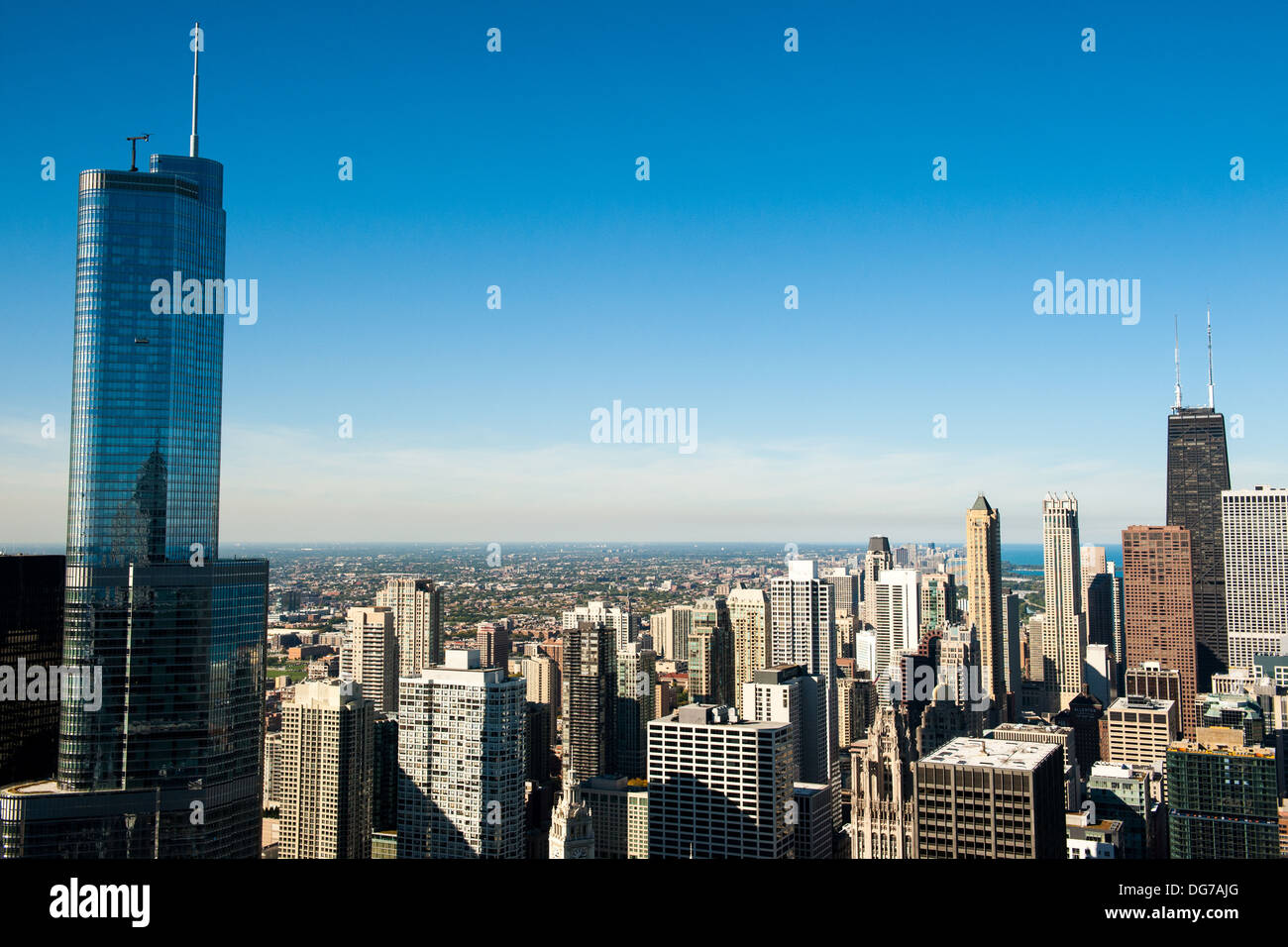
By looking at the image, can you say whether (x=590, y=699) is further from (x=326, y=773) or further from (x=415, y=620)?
(x=326, y=773)

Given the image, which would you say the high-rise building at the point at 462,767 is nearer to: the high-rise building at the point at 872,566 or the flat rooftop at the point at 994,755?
the flat rooftop at the point at 994,755

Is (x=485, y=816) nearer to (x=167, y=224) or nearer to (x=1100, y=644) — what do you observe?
(x=167, y=224)

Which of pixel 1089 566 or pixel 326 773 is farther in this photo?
pixel 1089 566

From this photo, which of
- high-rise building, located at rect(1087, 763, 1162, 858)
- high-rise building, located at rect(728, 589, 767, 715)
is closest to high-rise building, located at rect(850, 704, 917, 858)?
high-rise building, located at rect(1087, 763, 1162, 858)

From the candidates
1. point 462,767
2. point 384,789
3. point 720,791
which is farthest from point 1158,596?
point 384,789

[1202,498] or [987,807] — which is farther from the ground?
[1202,498]
